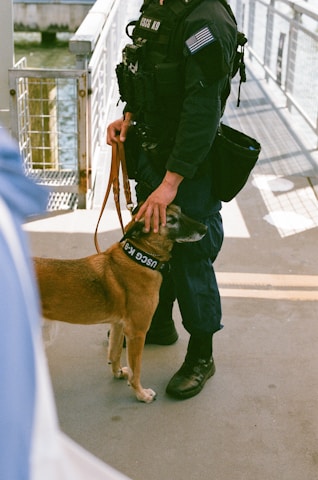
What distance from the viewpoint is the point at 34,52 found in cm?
2503

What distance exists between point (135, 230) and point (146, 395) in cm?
79

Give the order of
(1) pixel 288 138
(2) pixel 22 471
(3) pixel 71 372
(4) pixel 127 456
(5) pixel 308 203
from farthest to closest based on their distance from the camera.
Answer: (1) pixel 288 138, (5) pixel 308 203, (3) pixel 71 372, (4) pixel 127 456, (2) pixel 22 471

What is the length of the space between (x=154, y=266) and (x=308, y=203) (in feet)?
9.61

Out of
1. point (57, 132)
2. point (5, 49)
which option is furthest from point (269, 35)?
point (57, 132)

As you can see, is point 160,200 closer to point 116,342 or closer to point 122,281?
point 122,281

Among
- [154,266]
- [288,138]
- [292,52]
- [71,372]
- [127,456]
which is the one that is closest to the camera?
[127,456]

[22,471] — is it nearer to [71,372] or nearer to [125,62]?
[125,62]

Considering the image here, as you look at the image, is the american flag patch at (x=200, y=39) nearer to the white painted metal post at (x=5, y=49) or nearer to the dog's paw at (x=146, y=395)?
the dog's paw at (x=146, y=395)

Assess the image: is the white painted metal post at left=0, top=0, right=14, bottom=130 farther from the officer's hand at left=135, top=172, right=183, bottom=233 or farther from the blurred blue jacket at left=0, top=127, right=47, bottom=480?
the blurred blue jacket at left=0, top=127, right=47, bottom=480

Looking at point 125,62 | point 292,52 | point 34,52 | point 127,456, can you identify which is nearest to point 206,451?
Result: point 127,456

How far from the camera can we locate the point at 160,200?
10.4 feet

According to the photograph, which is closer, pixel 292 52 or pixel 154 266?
pixel 154 266

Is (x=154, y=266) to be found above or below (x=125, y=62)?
below

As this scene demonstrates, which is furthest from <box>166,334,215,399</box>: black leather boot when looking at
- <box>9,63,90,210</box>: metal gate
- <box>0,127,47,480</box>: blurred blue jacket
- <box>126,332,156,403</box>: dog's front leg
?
<box>0,127,47,480</box>: blurred blue jacket
